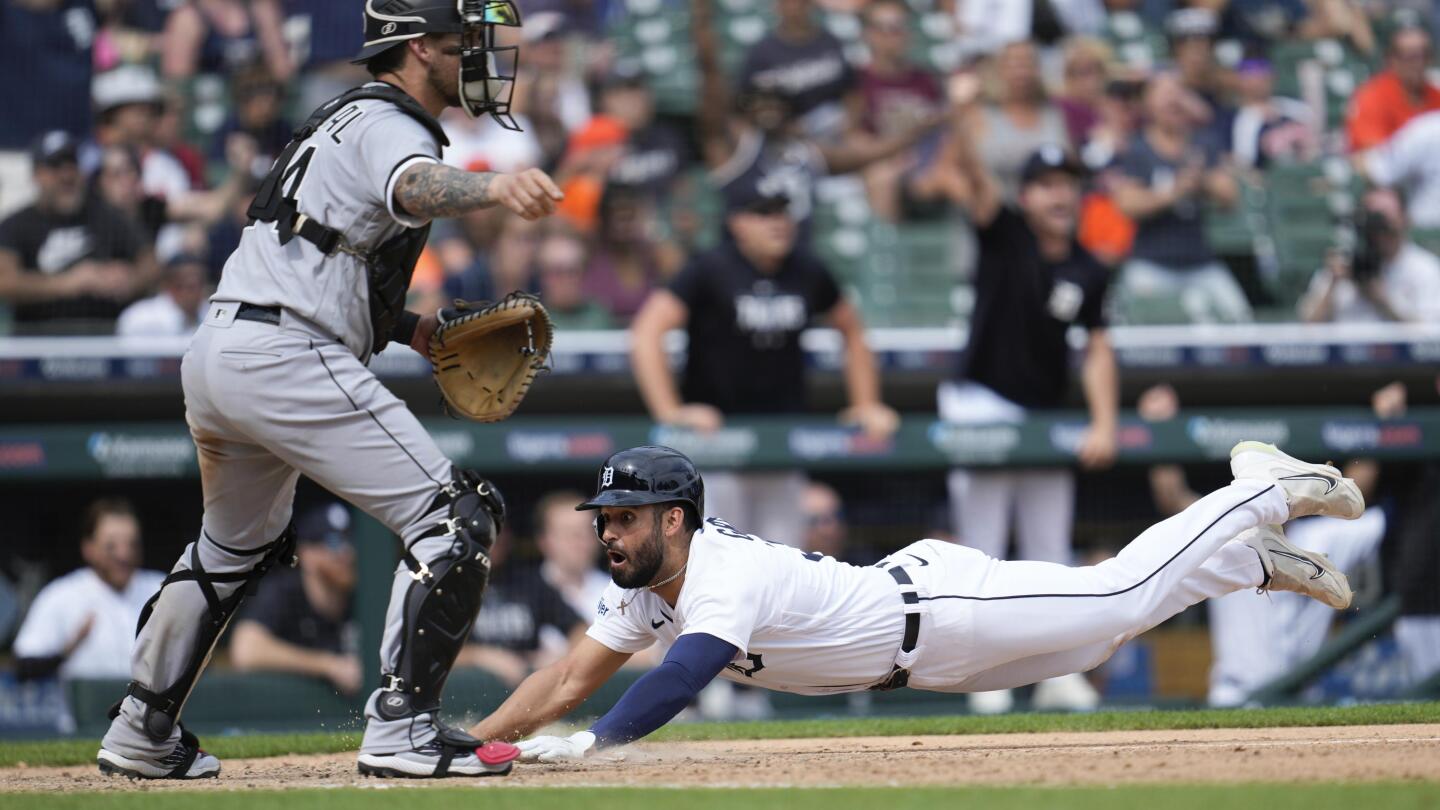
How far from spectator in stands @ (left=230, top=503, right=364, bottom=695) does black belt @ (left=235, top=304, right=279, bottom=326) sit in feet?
13.3

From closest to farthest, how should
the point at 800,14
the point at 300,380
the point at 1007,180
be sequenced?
the point at 300,380 → the point at 1007,180 → the point at 800,14

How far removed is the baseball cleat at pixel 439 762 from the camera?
13.1ft

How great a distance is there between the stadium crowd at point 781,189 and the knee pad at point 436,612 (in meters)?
3.93

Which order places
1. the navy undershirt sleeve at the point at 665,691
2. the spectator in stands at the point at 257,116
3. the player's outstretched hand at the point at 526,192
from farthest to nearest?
the spectator in stands at the point at 257,116 < the navy undershirt sleeve at the point at 665,691 < the player's outstretched hand at the point at 526,192

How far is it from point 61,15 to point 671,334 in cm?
430

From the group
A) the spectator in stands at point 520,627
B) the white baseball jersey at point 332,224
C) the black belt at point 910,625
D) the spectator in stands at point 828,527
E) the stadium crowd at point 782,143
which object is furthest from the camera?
the stadium crowd at point 782,143

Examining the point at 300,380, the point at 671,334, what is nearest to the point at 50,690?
the point at 671,334

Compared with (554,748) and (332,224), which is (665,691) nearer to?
(554,748)

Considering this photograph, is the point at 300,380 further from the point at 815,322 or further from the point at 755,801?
the point at 815,322

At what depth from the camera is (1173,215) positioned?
10117 millimetres

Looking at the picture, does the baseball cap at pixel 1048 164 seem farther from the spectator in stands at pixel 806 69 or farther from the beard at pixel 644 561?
the beard at pixel 644 561

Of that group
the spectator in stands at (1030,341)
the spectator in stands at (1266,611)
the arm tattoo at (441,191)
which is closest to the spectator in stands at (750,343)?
the spectator in stands at (1030,341)

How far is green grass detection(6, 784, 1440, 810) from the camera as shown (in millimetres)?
3443

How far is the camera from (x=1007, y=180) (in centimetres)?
988
